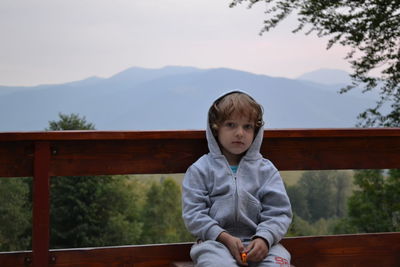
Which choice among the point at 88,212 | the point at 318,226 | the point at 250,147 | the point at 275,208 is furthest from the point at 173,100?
the point at 275,208

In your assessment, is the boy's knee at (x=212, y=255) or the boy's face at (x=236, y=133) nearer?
the boy's knee at (x=212, y=255)

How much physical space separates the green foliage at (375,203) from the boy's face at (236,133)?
4.13 m

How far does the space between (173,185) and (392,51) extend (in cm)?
476

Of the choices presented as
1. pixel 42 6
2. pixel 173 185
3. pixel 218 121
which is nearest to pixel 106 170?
pixel 218 121

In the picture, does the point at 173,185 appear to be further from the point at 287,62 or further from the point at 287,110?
the point at 287,62

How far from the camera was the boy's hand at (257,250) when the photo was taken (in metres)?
2.07

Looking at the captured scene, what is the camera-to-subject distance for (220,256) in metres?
2.06

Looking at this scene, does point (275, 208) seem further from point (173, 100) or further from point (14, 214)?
point (173, 100)

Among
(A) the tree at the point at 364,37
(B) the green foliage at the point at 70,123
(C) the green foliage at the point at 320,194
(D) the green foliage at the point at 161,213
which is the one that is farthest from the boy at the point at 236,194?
(D) the green foliage at the point at 161,213

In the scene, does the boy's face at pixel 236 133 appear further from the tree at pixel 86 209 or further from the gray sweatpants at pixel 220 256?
the tree at pixel 86 209

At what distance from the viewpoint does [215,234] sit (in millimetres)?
2121

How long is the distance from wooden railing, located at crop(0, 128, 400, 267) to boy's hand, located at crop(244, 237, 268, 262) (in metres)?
0.50

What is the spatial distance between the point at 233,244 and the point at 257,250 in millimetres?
90

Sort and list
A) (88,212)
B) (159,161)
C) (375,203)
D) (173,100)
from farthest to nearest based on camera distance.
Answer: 1. (173,100)
2. (88,212)
3. (375,203)
4. (159,161)
